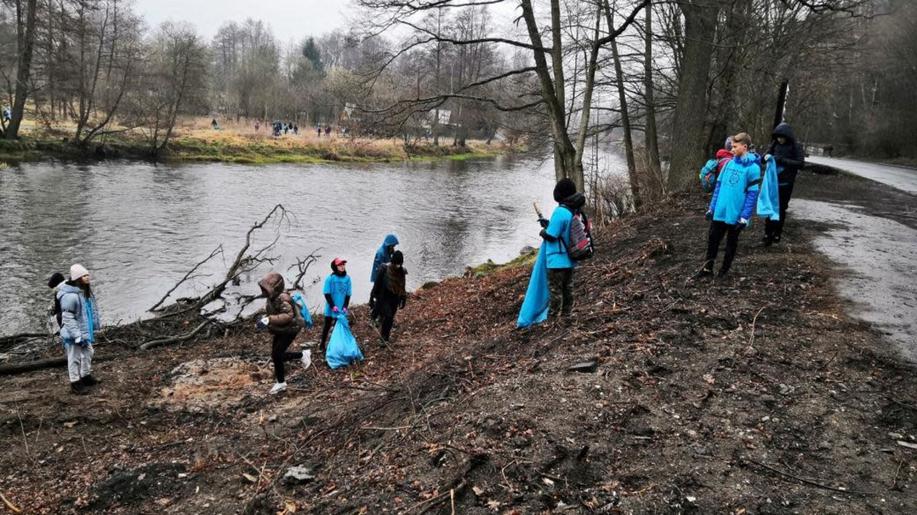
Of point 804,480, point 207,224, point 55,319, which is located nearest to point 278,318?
point 804,480

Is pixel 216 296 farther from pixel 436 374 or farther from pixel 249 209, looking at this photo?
pixel 249 209

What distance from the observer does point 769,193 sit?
840 cm

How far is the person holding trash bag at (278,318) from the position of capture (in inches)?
297

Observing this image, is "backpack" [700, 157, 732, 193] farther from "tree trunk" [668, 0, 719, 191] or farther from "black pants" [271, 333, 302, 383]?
"tree trunk" [668, 0, 719, 191]

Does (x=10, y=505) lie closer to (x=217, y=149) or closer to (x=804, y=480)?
(x=804, y=480)

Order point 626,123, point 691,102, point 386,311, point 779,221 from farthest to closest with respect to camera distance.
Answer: point 626,123
point 691,102
point 386,311
point 779,221

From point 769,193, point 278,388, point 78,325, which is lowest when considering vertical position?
point 278,388

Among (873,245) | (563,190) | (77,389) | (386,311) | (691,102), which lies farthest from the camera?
(691,102)

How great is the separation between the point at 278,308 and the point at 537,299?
11.0ft

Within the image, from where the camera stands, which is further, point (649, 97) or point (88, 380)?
point (649, 97)

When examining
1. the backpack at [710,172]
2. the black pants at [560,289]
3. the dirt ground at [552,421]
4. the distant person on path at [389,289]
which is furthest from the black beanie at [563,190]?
the distant person on path at [389,289]

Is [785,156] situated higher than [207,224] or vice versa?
[785,156]

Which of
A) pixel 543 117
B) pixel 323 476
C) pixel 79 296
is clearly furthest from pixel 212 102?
pixel 323 476

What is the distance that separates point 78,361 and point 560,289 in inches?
264
